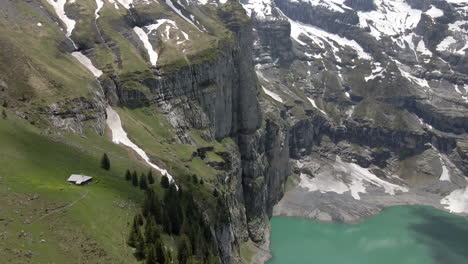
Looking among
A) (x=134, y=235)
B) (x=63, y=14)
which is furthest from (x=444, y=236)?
(x=63, y=14)

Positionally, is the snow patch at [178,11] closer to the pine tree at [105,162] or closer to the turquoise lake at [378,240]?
the turquoise lake at [378,240]

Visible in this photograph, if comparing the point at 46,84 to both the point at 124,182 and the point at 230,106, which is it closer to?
the point at 124,182

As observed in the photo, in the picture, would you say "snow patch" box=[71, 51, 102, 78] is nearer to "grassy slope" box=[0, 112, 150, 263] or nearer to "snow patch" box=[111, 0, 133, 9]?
"snow patch" box=[111, 0, 133, 9]

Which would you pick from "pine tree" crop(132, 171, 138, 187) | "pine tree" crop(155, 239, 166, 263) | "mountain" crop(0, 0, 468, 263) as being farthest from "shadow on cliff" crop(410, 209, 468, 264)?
"pine tree" crop(155, 239, 166, 263)

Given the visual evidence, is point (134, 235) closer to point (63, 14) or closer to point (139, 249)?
point (139, 249)

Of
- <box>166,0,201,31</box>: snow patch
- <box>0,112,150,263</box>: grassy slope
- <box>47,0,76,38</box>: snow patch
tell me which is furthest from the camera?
<box>166,0,201,31</box>: snow patch

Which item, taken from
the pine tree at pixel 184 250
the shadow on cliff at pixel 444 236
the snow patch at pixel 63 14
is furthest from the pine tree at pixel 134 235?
the shadow on cliff at pixel 444 236
